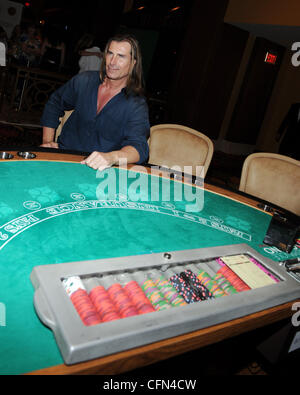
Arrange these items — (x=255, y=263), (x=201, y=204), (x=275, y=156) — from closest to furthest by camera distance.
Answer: (x=255, y=263) → (x=201, y=204) → (x=275, y=156)

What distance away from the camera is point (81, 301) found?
0.61 m

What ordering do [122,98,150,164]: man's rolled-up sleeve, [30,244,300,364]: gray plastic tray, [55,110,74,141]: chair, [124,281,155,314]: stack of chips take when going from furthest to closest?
A: [55,110,74,141]: chair
[122,98,150,164]: man's rolled-up sleeve
[124,281,155,314]: stack of chips
[30,244,300,364]: gray plastic tray

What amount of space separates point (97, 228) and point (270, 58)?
7.33 m

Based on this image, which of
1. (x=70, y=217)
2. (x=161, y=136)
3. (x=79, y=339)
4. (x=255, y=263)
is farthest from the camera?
(x=161, y=136)

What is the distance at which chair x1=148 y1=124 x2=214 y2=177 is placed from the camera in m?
2.26

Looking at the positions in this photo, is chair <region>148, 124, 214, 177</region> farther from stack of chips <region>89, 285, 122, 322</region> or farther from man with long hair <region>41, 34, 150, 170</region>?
stack of chips <region>89, 285, 122, 322</region>

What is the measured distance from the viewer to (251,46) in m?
6.82

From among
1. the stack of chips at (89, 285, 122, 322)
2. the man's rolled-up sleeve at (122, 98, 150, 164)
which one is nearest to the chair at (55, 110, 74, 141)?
the man's rolled-up sleeve at (122, 98, 150, 164)

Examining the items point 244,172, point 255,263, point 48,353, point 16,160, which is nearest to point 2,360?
point 48,353

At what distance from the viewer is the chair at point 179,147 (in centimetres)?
226

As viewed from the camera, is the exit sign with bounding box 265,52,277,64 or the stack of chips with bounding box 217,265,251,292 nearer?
the stack of chips with bounding box 217,265,251,292

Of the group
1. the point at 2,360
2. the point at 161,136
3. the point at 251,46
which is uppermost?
the point at 251,46

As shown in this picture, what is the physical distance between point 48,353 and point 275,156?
75.5 inches

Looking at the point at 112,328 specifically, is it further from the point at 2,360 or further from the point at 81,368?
the point at 2,360
